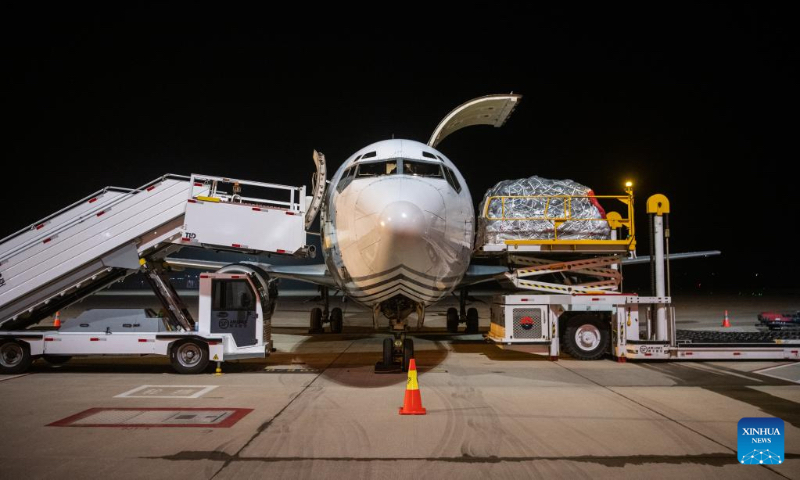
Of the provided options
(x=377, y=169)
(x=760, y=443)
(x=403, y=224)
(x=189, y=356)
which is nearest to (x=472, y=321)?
(x=189, y=356)

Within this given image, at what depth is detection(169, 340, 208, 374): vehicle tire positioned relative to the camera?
9.73 meters

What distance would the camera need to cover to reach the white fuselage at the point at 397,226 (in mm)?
6641

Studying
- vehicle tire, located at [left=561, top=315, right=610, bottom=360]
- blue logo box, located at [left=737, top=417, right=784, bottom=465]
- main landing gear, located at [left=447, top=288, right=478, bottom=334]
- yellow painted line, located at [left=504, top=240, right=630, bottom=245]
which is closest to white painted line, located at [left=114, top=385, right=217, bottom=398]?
yellow painted line, located at [left=504, top=240, right=630, bottom=245]

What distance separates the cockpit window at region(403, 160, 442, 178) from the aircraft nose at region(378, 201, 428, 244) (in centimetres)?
131

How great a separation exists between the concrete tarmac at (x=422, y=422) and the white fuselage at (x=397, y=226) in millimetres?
1635

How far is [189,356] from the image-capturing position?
9820 millimetres

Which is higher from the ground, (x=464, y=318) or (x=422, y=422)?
(x=464, y=318)

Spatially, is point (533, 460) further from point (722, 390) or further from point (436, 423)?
point (722, 390)

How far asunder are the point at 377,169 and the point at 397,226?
70.2 inches

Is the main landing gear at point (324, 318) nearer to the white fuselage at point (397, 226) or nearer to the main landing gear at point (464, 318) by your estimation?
the main landing gear at point (464, 318)

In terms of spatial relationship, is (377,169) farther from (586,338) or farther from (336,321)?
(336,321)

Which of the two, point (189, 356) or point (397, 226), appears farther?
point (189, 356)

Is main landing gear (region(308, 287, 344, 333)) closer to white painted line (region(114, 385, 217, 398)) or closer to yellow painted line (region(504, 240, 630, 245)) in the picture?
yellow painted line (region(504, 240, 630, 245))

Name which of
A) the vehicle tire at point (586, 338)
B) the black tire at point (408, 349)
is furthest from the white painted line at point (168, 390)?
the vehicle tire at point (586, 338)
